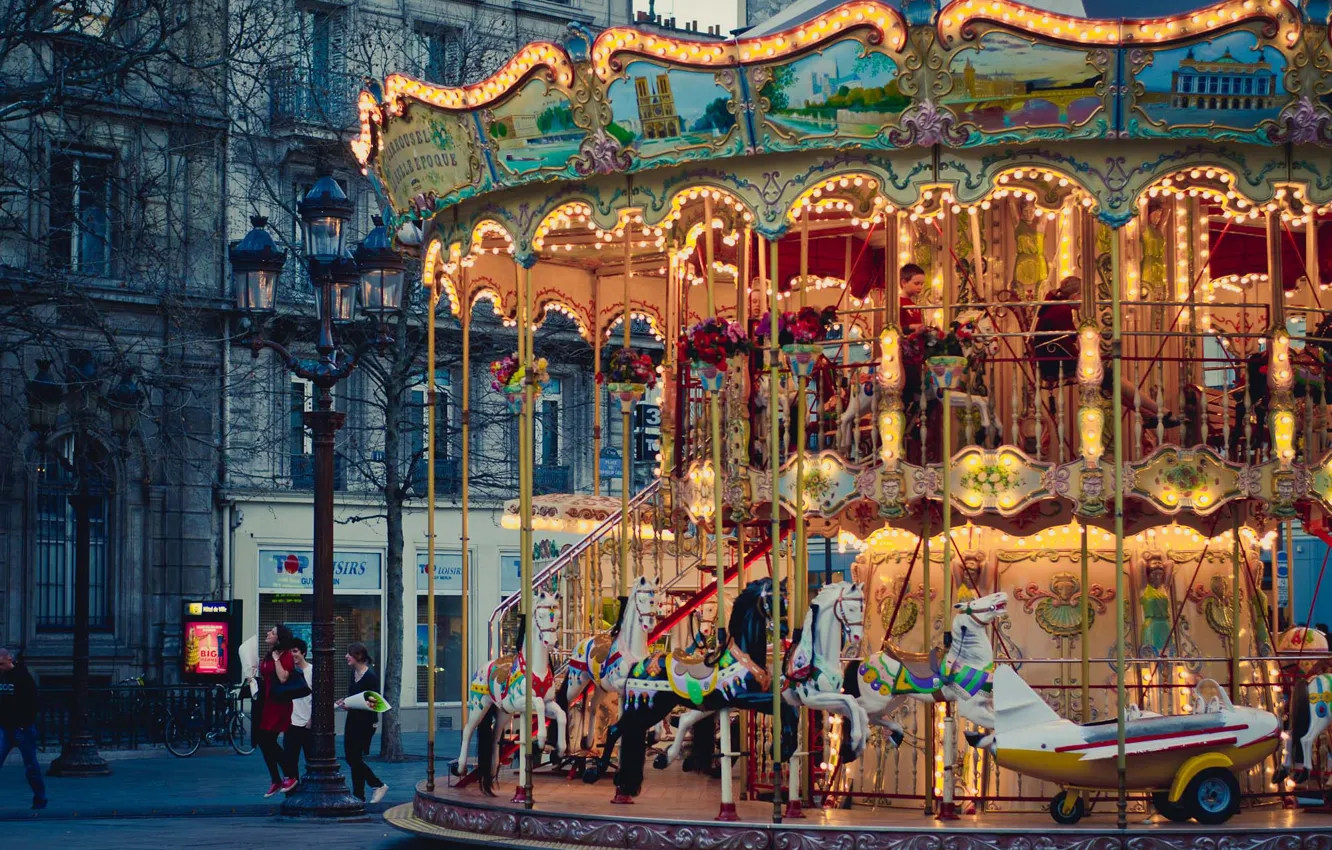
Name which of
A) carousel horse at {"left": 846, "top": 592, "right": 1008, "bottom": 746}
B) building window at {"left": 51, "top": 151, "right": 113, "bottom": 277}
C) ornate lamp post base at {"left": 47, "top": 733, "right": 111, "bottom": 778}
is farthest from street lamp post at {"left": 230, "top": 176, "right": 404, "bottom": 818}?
building window at {"left": 51, "top": 151, "right": 113, "bottom": 277}

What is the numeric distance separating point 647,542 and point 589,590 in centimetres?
231

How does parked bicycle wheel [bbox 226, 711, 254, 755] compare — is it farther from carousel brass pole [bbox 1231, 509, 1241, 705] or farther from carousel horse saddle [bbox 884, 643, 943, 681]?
carousel brass pole [bbox 1231, 509, 1241, 705]

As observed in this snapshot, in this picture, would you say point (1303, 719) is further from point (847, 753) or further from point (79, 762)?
point (79, 762)

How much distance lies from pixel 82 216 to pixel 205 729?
9135mm

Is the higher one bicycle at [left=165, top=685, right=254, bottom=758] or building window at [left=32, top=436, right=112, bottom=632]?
building window at [left=32, top=436, right=112, bottom=632]

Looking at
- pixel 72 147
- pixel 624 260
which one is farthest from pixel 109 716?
pixel 624 260

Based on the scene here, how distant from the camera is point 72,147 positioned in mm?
35531

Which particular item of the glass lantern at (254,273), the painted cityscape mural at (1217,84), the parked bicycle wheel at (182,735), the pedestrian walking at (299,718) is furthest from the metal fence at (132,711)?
the painted cityscape mural at (1217,84)

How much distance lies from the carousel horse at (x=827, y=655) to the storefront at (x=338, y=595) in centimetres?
2511

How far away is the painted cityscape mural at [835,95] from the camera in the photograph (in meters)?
17.2

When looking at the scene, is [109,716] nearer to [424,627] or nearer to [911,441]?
[424,627]

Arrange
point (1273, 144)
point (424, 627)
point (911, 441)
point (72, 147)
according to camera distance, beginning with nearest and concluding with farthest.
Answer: point (1273, 144) → point (911, 441) → point (72, 147) → point (424, 627)

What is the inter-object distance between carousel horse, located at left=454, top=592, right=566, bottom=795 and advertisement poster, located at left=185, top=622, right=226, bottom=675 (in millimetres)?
17443

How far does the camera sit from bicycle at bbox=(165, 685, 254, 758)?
35344 mm
